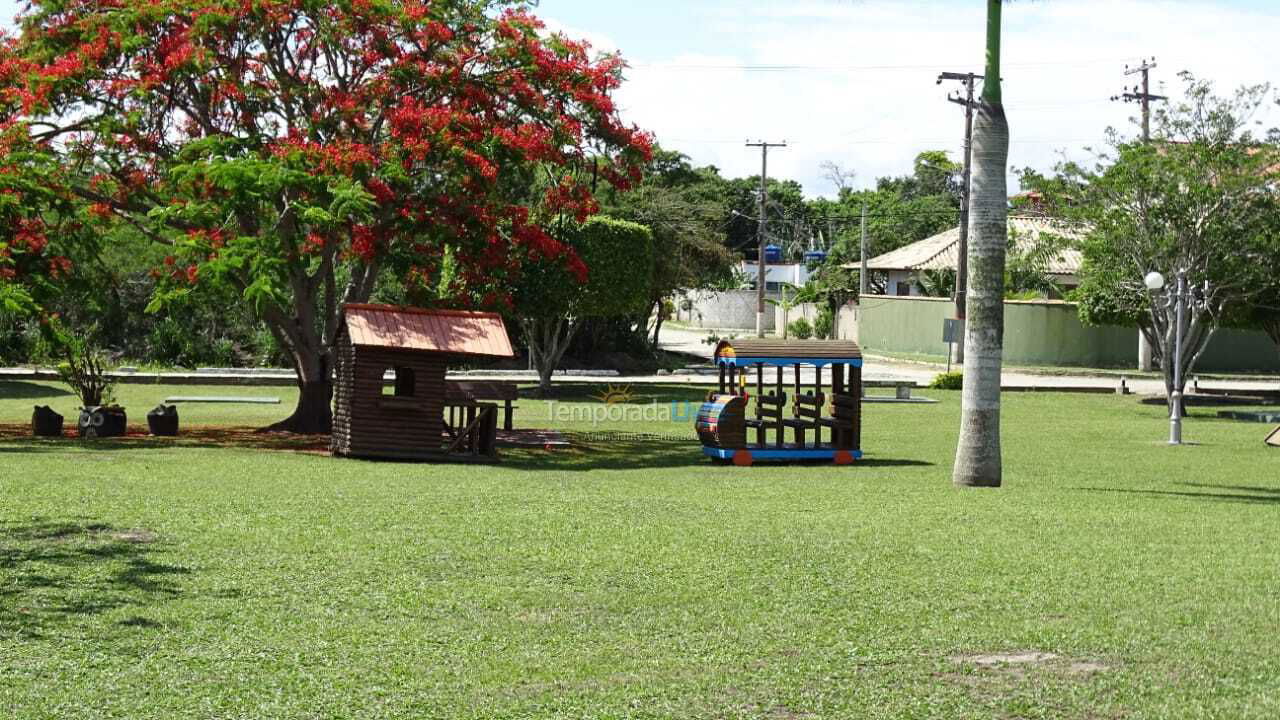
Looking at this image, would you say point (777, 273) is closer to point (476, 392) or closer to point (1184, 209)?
point (1184, 209)

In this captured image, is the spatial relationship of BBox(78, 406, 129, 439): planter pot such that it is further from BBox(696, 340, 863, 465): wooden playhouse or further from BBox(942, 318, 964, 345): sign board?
BBox(942, 318, 964, 345): sign board

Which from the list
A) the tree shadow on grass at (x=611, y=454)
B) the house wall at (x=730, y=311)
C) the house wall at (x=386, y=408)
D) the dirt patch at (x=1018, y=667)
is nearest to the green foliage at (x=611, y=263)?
the tree shadow on grass at (x=611, y=454)

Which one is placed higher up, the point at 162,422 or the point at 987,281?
the point at 987,281

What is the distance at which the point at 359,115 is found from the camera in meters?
24.3

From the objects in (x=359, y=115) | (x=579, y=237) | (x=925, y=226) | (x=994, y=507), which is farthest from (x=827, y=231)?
(x=994, y=507)

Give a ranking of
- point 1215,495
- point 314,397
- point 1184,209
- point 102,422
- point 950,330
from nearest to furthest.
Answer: point 1215,495, point 102,422, point 314,397, point 1184,209, point 950,330

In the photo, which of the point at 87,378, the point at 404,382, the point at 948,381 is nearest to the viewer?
A: the point at 404,382

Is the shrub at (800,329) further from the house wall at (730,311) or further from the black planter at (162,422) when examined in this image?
the black planter at (162,422)

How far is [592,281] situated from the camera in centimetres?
3891

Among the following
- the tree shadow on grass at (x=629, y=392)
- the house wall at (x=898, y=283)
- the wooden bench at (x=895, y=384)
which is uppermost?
the house wall at (x=898, y=283)

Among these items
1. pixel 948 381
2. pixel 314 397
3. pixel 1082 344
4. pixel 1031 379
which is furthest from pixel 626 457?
pixel 1082 344

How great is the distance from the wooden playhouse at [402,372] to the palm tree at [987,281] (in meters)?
6.49

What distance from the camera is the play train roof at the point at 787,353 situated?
22828mm

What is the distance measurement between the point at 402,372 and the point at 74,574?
11.7 metres
